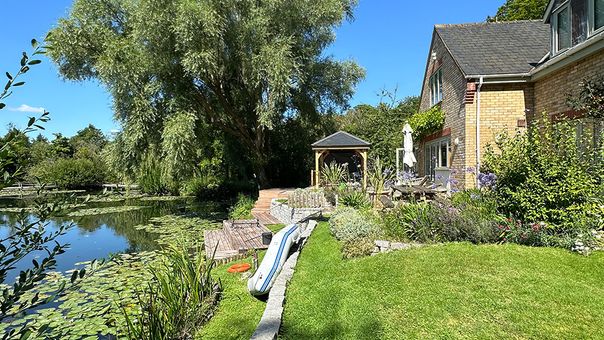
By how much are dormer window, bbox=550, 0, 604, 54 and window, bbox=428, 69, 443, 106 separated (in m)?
4.90

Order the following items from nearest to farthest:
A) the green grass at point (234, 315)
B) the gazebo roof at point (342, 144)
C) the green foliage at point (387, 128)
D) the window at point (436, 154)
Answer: the green grass at point (234, 315) → the window at point (436, 154) → the gazebo roof at point (342, 144) → the green foliage at point (387, 128)

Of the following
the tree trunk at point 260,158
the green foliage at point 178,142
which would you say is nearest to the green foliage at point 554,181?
the green foliage at point 178,142

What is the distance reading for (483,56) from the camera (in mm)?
12508

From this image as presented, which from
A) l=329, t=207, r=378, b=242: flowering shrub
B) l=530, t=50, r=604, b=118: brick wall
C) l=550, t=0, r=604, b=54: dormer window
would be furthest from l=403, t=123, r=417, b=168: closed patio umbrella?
l=329, t=207, r=378, b=242: flowering shrub

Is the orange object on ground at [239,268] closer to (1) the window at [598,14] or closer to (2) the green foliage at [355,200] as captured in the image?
(2) the green foliage at [355,200]

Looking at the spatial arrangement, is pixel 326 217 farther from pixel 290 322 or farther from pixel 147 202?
pixel 147 202

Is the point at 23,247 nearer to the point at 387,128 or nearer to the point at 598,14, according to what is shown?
the point at 598,14

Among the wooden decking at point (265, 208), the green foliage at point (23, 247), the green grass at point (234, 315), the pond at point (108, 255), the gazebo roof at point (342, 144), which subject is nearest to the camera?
the green foliage at point (23, 247)

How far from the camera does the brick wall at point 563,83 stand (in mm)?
8258

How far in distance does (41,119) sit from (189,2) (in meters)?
13.6

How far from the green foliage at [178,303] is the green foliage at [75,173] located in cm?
3485

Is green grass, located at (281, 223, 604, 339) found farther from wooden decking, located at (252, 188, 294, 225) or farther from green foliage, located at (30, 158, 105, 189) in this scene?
green foliage, located at (30, 158, 105, 189)

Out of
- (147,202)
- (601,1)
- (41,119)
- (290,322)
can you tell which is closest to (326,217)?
(290,322)

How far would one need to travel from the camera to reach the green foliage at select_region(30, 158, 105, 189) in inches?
1380
